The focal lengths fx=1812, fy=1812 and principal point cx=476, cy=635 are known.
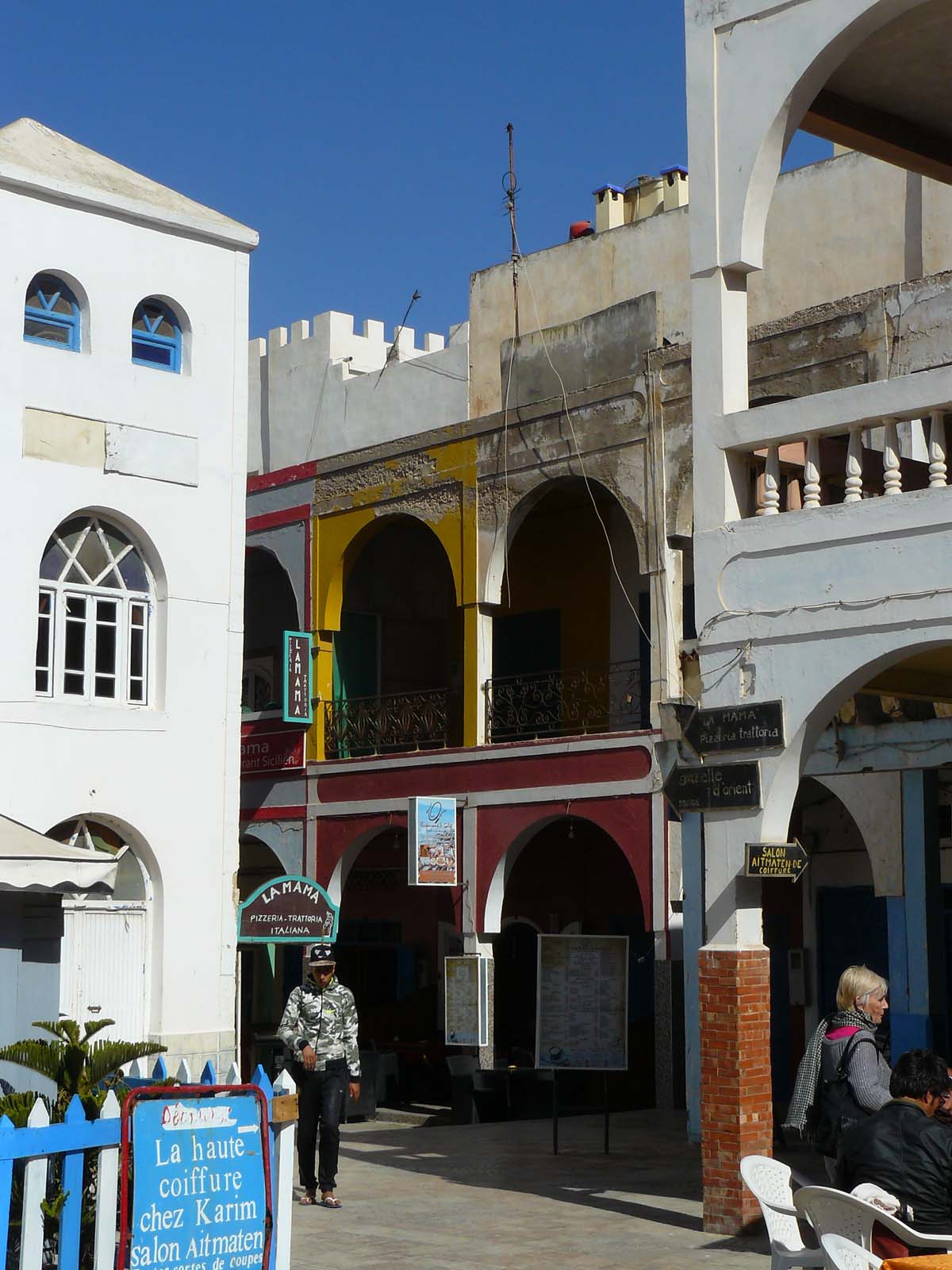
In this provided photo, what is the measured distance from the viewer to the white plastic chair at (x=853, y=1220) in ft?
23.4

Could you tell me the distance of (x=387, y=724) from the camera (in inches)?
881

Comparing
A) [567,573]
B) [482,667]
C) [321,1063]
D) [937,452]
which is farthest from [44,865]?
[567,573]

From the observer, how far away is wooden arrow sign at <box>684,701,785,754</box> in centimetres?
1095

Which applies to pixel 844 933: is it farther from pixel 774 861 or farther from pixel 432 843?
pixel 774 861

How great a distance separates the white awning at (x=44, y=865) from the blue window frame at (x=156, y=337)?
7804mm

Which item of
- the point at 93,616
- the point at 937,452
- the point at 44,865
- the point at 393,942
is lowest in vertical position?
the point at 393,942

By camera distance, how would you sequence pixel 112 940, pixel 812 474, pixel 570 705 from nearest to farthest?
pixel 812 474 → pixel 112 940 → pixel 570 705

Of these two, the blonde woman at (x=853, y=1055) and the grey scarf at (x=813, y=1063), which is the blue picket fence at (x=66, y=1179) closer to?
the blonde woman at (x=853, y=1055)

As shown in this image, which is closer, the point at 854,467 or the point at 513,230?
the point at 854,467

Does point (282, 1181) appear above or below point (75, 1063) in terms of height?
below

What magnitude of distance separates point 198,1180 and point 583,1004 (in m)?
8.30

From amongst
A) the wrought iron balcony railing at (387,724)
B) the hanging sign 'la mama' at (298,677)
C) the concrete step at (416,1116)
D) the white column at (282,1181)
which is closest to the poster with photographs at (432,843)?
the wrought iron balcony railing at (387,724)

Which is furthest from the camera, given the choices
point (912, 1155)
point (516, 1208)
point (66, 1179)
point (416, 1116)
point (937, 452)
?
point (416, 1116)

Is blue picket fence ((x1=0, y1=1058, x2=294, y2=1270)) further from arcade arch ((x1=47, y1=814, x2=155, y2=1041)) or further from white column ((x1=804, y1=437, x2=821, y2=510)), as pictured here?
arcade arch ((x1=47, y1=814, x2=155, y2=1041))
